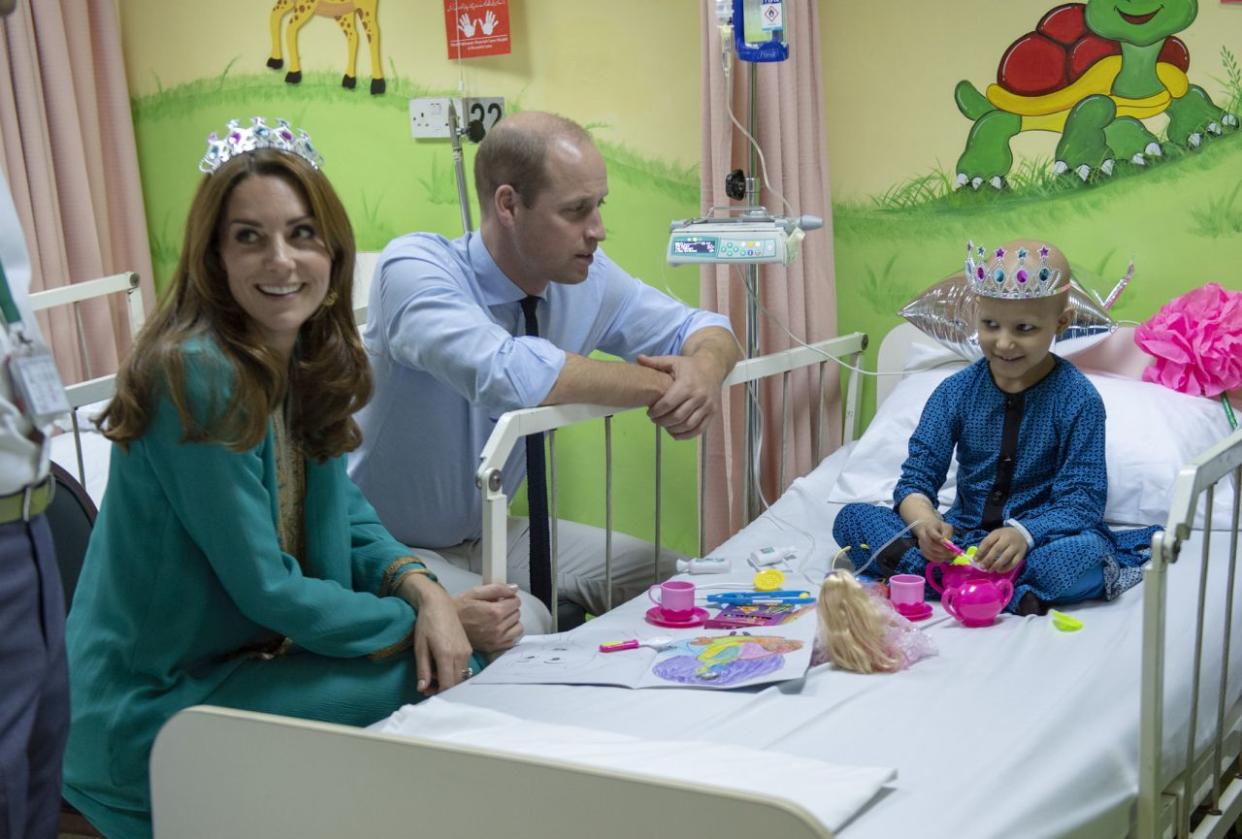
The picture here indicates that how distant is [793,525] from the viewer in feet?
9.09

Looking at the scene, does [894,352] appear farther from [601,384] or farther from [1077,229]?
[601,384]

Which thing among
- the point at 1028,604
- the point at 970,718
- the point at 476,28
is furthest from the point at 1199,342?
the point at 476,28

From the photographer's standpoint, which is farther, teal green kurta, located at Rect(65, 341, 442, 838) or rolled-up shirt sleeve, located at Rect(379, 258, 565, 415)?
rolled-up shirt sleeve, located at Rect(379, 258, 565, 415)

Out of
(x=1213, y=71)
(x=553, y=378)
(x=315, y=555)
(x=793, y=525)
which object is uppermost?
(x=1213, y=71)

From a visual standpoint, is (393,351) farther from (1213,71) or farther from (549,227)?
(1213,71)

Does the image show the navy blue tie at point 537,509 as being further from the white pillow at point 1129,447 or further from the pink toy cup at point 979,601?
the pink toy cup at point 979,601

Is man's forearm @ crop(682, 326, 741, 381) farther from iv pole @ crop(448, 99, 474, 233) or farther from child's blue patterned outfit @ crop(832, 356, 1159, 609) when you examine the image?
iv pole @ crop(448, 99, 474, 233)

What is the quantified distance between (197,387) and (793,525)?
4.43 ft

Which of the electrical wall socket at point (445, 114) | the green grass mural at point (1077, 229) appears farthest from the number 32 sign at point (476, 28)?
the green grass mural at point (1077, 229)

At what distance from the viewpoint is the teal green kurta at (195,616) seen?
5.95 feet

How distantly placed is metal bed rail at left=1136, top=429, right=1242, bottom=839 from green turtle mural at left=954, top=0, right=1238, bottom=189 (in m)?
1.10

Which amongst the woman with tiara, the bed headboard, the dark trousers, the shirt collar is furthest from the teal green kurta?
the bed headboard

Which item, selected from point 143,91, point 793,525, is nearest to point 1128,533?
point 793,525

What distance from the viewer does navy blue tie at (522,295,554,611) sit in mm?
2533
